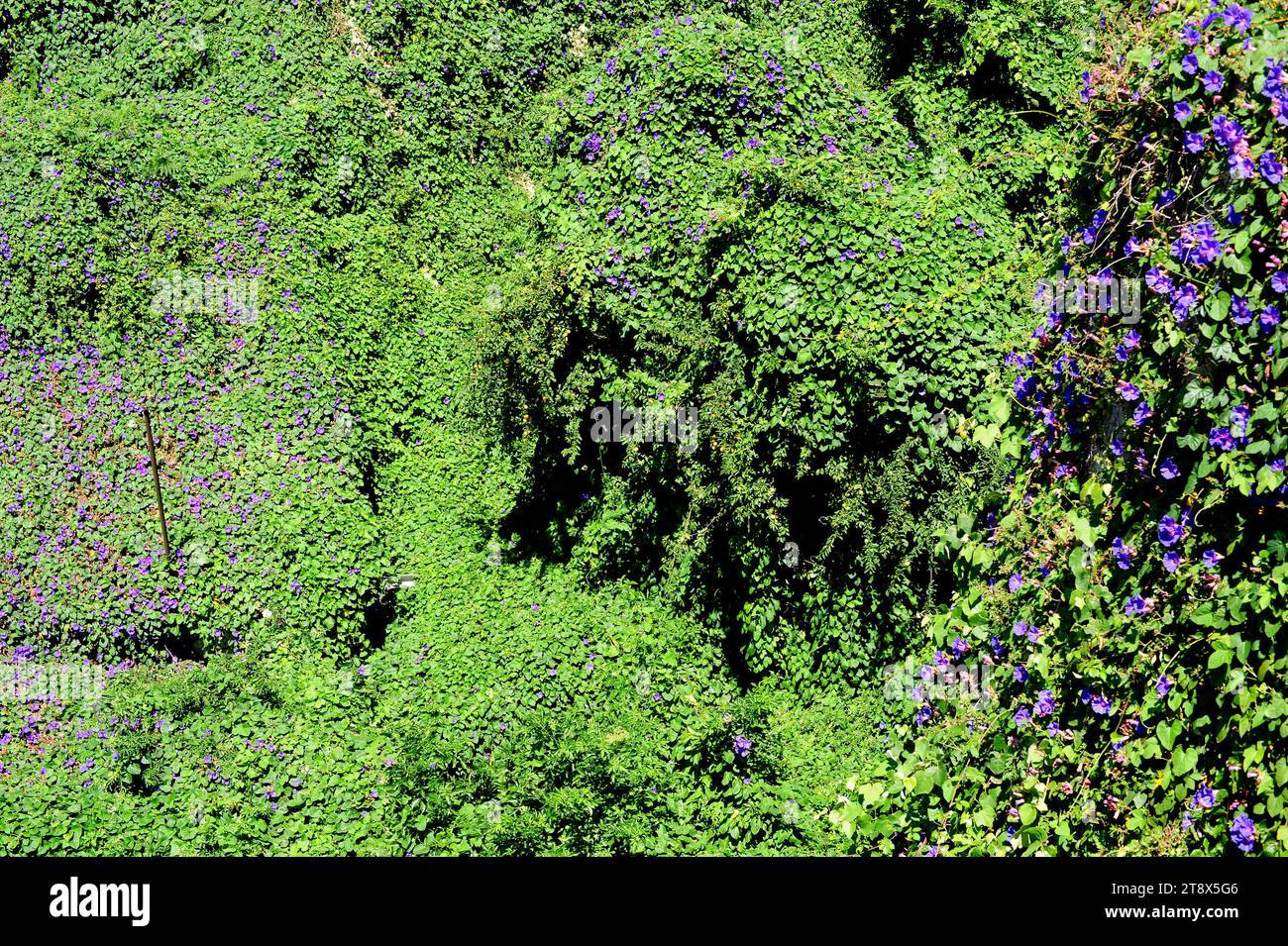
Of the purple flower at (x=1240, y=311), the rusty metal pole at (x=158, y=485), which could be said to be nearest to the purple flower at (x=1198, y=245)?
the purple flower at (x=1240, y=311)

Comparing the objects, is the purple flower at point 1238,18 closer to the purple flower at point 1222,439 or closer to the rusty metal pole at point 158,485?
the purple flower at point 1222,439

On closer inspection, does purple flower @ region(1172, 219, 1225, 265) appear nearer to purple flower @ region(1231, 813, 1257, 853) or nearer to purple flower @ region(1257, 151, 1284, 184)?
purple flower @ region(1257, 151, 1284, 184)

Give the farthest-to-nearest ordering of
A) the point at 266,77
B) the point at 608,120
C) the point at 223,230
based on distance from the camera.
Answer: the point at 266,77 < the point at 223,230 < the point at 608,120

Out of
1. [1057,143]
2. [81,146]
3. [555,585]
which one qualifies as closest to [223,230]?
[81,146]

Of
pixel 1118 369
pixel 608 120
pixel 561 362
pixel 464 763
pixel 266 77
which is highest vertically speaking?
pixel 266 77

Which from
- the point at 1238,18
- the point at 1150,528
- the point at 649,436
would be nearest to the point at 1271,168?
the point at 1238,18

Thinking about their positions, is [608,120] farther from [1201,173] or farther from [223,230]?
[1201,173]

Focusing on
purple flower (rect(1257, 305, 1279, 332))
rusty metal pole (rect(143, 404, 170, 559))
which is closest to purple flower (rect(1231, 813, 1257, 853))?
purple flower (rect(1257, 305, 1279, 332))

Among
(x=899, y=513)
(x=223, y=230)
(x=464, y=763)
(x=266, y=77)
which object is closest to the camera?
(x=464, y=763)
